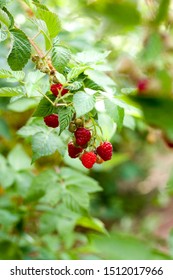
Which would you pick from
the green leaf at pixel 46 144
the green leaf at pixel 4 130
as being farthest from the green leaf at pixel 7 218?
the green leaf at pixel 46 144

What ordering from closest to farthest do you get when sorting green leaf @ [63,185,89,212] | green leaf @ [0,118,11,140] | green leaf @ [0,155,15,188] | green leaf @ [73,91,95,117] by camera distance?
green leaf @ [73,91,95,117]
green leaf @ [63,185,89,212]
green leaf @ [0,155,15,188]
green leaf @ [0,118,11,140]

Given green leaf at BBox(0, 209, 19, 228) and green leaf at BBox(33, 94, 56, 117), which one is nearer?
green leaf at BBox(33, 94, 56, 117)

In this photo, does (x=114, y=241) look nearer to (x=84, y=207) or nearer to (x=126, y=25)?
(x=126, y=25)

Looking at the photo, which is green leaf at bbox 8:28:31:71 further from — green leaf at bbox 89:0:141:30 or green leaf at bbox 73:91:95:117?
green leaf at bbox 89:0:141:30

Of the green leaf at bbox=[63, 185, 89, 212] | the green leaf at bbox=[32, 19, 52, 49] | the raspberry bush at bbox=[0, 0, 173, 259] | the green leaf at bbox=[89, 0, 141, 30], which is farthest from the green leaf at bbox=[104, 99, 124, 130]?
the green leaf at bbox=[89, 0, 141, 30]

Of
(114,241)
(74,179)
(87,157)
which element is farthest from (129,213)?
(114,241)

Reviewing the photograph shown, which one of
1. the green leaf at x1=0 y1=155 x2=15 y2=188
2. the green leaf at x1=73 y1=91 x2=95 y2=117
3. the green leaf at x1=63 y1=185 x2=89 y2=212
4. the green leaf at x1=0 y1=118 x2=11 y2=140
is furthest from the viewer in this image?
the green leaf at x1=0 y1=118 x2=11 y2=140

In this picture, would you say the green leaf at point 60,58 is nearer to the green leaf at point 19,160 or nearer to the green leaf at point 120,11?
the green leaf at point 120,11
